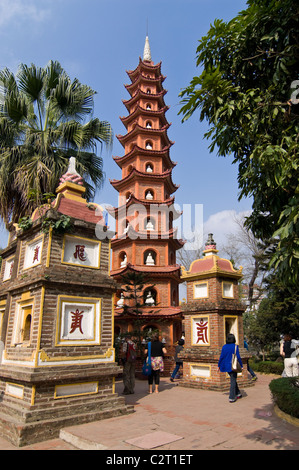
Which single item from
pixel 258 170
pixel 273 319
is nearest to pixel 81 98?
pixel 258 170

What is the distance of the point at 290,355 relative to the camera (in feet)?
30.4

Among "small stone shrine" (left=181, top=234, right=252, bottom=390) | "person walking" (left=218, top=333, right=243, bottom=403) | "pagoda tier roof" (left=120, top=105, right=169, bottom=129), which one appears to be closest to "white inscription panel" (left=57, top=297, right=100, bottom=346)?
"person walking" (left=218, top=333, right=243, bottom=403)

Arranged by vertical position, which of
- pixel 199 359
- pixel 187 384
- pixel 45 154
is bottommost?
pixel 187 384

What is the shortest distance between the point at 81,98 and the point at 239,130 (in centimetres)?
801

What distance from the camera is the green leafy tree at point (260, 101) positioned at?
3639 mm

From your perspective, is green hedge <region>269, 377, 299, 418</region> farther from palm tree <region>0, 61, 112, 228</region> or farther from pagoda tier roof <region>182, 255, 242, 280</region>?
palm tree <region>0, 61, 112, 228</region>

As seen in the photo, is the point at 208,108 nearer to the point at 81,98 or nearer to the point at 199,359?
the point at 81,98

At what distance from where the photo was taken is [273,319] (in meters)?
16.6

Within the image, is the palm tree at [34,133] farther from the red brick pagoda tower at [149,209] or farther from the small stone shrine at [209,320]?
the red brick pagoda tower at [149,209]

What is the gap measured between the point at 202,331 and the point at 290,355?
293 centimetres

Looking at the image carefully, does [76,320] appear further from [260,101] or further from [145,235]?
[145,235]

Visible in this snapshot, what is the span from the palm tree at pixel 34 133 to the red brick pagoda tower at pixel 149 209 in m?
8.48

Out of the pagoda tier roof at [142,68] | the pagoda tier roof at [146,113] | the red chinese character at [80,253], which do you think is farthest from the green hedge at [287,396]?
the pagoda tier roof at [142,68]

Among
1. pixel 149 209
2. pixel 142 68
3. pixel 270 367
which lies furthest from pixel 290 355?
pixel 142 68
